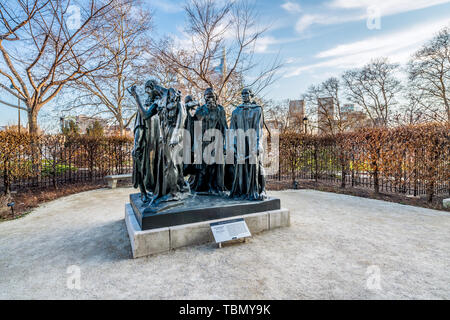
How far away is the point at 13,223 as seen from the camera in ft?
16.2

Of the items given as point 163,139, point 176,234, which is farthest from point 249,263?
point 163,139

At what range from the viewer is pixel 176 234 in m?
3.49

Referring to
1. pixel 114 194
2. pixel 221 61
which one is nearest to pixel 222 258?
pixel 114 194

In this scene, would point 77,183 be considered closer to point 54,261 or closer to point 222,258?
point 54,261

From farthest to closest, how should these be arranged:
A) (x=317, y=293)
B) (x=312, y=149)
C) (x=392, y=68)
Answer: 1. (x=392, y=68)
2. (x=312, y=149)
3. (x=317, y=293)

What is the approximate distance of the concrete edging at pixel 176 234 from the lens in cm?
326

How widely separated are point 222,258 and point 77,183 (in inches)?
394

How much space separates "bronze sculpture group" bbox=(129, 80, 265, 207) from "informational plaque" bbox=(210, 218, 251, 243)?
2.72 ft

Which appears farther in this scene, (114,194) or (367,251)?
(114,194)

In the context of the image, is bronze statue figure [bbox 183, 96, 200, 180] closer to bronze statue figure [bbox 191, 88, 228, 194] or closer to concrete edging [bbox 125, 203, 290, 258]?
bronze statue figure [bbox 191, 88, 228, 194]

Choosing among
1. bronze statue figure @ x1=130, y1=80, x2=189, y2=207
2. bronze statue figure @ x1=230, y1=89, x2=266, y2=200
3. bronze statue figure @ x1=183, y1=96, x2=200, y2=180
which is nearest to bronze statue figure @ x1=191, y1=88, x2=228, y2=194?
bronze statue figure @ x1=183, y1=96, x2=200, y2=180

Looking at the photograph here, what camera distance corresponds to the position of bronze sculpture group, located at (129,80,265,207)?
12.8 ft
